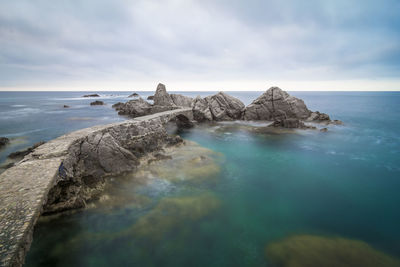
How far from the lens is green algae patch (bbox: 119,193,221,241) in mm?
7758

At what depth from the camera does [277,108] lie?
33.0m

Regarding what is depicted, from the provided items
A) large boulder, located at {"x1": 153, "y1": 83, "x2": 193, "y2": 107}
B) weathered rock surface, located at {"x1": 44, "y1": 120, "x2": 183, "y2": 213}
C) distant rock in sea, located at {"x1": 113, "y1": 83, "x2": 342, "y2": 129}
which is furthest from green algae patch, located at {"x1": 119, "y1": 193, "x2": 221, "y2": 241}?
large boulder, located at {"x1": 153, "y1": 83, "x2": 193, "y2": 107}

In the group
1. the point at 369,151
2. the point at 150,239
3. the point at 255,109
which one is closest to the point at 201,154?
the point at 150,239

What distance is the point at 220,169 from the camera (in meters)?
14.2

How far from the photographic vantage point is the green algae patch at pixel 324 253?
6.43 metres

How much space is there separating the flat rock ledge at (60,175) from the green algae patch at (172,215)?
10.7ft

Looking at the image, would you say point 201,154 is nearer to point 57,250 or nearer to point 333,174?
point 333,174

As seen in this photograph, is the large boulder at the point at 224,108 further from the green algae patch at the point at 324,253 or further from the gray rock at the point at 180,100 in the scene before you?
the green algae patch at the point at 324,253

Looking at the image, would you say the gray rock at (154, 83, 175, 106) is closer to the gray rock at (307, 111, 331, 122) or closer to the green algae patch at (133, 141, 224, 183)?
the green algae patch at (133, 141, 224, 183)

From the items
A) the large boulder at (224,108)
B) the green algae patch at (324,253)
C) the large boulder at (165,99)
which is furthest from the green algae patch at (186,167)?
the large boulder at (165,99)

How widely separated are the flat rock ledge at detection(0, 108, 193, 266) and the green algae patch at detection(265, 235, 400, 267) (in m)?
7.48

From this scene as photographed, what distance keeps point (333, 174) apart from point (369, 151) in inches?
357

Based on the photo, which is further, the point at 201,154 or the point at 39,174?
the point at 201,154

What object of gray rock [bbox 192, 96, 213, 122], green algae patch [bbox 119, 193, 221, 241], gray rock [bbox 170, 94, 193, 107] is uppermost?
gray rock [bbox 170, 94, 193, 107]
